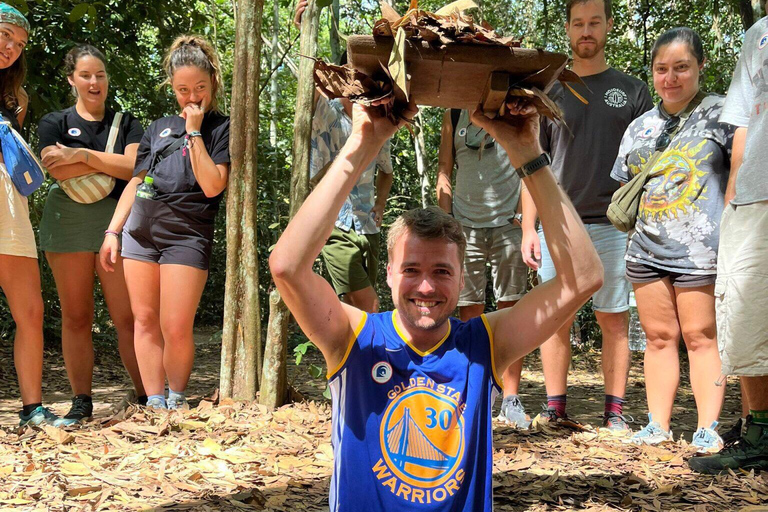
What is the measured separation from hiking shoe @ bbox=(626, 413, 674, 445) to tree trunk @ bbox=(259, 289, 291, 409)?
226 cm

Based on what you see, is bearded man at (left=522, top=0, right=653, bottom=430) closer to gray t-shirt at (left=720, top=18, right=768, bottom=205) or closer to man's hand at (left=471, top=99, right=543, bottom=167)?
gray t-shirt at (left=720, top=18, right=768, bottom=205)

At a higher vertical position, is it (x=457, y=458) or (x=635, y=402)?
(x=457, y=458)

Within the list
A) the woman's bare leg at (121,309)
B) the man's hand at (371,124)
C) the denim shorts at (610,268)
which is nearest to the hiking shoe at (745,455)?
the denim shorts at (610,268)

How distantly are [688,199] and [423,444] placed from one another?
2.64 meters

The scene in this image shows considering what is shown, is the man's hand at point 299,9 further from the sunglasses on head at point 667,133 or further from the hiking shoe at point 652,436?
the hiking shoe at point 652,436

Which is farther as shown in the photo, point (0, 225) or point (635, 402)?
point (635, 402)

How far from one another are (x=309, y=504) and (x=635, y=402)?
4.39 metres

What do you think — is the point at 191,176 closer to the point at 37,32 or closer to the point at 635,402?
the point at 37,32

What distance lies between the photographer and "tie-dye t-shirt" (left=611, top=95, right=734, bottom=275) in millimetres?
4141

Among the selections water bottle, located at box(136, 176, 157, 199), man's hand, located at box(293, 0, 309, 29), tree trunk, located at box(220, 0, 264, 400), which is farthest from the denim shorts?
water bottle, located at box(136, 176, 157, 199)

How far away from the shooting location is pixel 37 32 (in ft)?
24.8

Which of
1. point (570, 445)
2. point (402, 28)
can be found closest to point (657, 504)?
point (570, 445)

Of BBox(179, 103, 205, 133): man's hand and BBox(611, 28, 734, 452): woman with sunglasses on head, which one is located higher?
BBox(179, 103, 205, 133): man's hand

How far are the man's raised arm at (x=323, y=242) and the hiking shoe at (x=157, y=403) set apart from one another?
9.38ft
